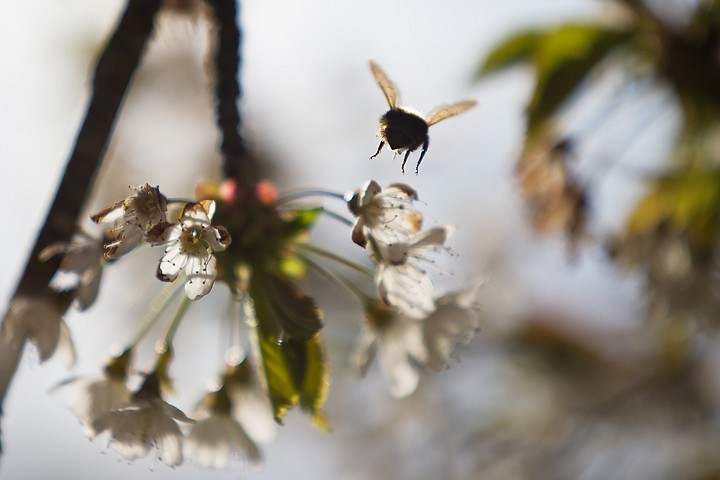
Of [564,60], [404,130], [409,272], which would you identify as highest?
[404,130]

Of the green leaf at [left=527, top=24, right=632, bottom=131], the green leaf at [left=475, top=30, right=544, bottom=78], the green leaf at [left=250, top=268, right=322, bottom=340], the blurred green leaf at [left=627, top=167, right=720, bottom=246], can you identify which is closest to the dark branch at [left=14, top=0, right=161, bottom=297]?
the green leaf at [left=250, top=268, right=322, bottom=340]

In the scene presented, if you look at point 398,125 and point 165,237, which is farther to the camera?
point 165,237

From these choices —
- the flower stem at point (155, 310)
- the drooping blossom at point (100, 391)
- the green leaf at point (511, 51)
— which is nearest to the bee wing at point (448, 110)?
the flower stem at point (155, 310)

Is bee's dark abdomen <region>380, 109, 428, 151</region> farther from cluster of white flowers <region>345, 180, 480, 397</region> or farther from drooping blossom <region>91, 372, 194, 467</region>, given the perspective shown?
drooping blossom <region>91, 372, 194, 467</region>

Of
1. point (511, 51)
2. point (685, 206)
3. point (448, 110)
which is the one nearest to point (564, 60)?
point (511, 51)

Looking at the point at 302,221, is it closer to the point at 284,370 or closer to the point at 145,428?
the point at 284,370

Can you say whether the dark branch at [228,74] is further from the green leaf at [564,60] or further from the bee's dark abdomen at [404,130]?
the green leaf at [564,60]
